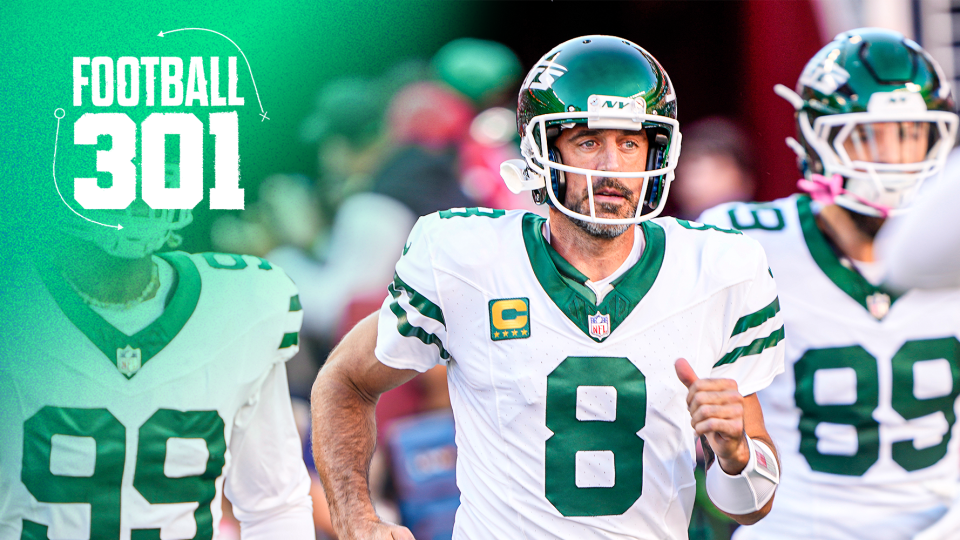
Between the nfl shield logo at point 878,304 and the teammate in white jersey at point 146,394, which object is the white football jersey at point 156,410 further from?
the nfl shield logo at point 878,304

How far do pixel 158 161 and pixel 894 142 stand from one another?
2.31 meters

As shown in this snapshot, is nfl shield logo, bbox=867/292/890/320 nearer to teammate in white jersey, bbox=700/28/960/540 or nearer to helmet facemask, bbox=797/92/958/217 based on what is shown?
teammate in white jersey, bbox=700/28/960/540

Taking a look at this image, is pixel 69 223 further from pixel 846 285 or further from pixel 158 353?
pixel 846 285

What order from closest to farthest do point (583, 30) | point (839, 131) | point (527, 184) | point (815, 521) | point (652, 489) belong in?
point (652, 489)
point (527, 184)
point (815, 521)
point (839, 131)
point (583, 30)

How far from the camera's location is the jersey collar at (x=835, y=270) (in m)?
2.86

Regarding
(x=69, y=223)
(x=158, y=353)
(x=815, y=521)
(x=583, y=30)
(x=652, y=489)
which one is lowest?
(x=815, y=521)

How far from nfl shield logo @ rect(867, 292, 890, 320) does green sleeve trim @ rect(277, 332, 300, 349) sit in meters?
1.71

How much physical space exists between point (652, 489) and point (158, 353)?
1.50 m

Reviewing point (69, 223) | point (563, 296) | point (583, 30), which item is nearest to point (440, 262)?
point (563, 296)

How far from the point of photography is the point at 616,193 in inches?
85.2

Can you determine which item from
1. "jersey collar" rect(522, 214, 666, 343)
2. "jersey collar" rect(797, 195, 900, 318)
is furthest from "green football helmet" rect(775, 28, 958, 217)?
"jersey collar" rect(522, 214, 666, 343)

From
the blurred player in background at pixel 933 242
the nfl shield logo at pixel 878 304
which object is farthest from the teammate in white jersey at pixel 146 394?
the blurred player in background at pixel 933 242

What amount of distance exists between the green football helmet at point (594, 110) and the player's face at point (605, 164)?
20mm

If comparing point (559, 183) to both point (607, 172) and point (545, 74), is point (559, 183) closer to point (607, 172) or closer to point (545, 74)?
point (607, 172)
